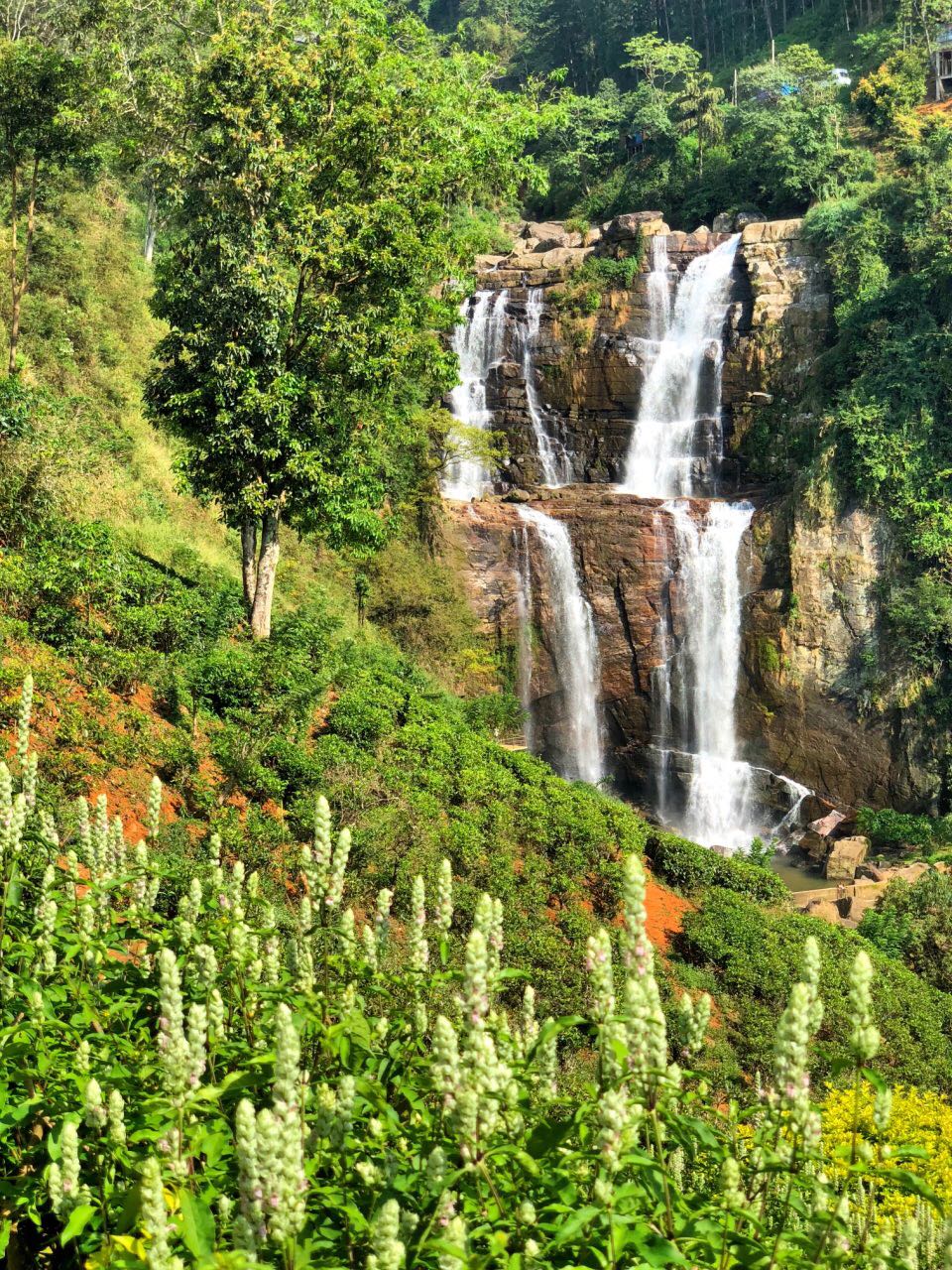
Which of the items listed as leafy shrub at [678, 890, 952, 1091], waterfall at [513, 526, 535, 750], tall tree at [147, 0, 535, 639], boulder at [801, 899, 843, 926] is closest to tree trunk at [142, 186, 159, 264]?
waterfall at [513, 526, 535, 750]

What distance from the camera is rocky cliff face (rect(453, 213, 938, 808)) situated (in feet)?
72.9

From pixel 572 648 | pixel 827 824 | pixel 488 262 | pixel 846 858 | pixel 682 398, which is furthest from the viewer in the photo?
pixel 488 262

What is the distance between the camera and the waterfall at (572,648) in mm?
23766

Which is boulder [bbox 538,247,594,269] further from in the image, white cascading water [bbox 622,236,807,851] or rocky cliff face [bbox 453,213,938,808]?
white cascading water [bbox 622,236,807,851]

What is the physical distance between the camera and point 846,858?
1966cm

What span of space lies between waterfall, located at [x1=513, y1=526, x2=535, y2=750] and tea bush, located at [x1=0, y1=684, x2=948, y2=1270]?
65.6 ft

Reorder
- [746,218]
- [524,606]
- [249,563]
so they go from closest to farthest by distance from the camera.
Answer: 1. [249,563]
2. [524,606]
3. [746,218]

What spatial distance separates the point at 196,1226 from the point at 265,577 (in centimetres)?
1238

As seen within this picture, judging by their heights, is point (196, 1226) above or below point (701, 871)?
above

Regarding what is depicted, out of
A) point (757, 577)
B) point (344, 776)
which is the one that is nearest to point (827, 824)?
point (757, 577)

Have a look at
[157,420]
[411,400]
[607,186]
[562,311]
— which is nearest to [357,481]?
[157,420]

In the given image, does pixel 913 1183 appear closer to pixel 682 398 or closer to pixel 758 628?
pixel 758 628

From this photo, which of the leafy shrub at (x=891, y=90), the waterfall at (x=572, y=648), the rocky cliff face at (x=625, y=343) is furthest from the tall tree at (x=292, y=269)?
the leafy shrub at (x=891, y=90)

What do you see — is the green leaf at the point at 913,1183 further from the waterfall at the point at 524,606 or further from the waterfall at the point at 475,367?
the waterfall at the point at 475,367
